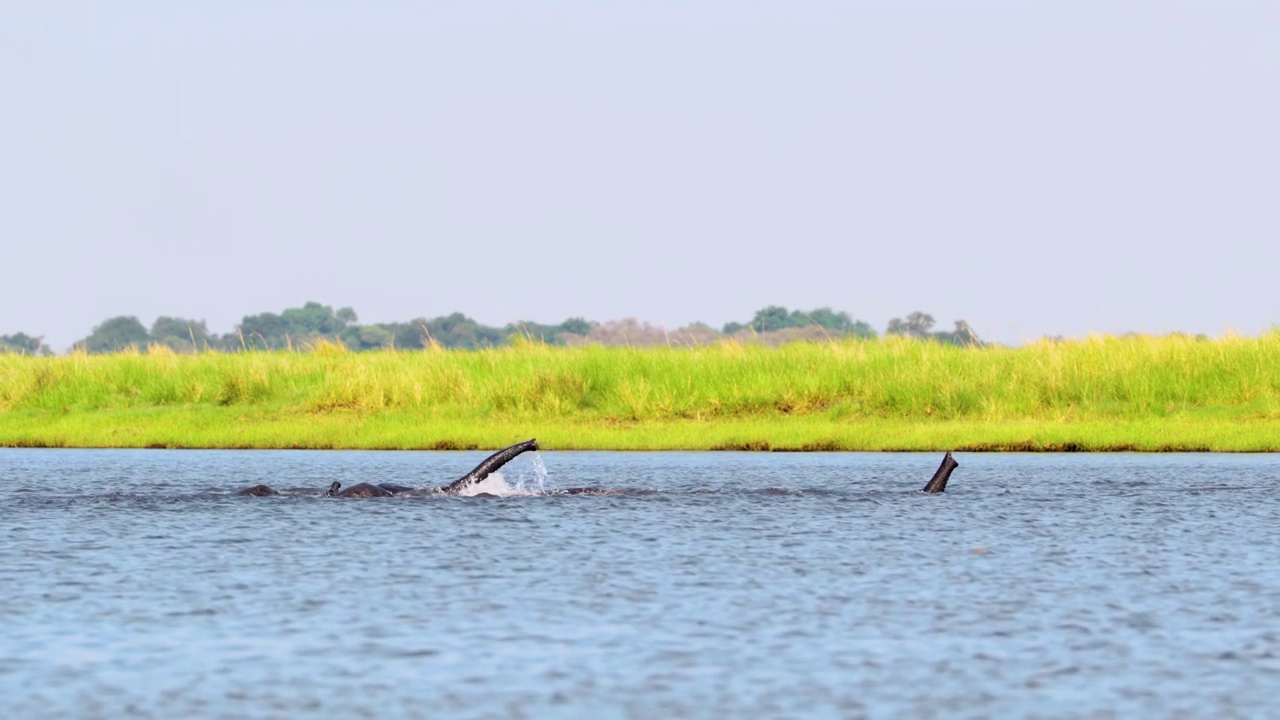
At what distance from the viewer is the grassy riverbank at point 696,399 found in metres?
23.2

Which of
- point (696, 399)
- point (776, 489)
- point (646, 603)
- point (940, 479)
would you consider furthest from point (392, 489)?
point (696, 399)

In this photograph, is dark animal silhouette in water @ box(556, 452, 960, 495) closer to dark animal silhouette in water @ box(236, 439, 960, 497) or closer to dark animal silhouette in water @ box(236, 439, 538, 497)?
dark animal silhouette in water @ box(236, 439, 960, 497)

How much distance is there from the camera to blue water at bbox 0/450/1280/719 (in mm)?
6168

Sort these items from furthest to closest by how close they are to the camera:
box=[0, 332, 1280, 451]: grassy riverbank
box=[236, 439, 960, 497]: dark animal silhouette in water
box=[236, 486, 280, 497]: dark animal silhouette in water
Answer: box=[0, 332, 1280, 451]: grassy riverbank < box=[236, 486, 280, 497]: dark animal silhouette in water < box=[236, 439, 960, 497]: dark animal silhouette in water

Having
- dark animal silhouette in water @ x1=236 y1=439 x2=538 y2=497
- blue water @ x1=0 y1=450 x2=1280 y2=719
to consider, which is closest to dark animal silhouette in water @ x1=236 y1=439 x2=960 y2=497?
dark animal silhouette in water @ x1=236 y1=439 x2=538 y2=497

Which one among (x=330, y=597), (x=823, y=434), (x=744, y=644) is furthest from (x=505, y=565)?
(x=823, y=434)

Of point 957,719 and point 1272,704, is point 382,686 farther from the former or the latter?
point 1272,704

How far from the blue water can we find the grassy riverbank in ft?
27.2

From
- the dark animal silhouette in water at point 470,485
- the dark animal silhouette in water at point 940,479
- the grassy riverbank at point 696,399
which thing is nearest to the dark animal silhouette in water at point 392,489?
the dark animal silhouette in water at point 470,485

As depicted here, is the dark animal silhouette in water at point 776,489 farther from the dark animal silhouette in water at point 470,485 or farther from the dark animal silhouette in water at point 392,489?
the dark animal silhouette in water at point 392,489

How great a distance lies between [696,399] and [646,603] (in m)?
18.1

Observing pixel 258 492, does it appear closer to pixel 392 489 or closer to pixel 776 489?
pixel 392 489

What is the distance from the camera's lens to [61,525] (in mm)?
11812

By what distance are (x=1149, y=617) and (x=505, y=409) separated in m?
19.2
